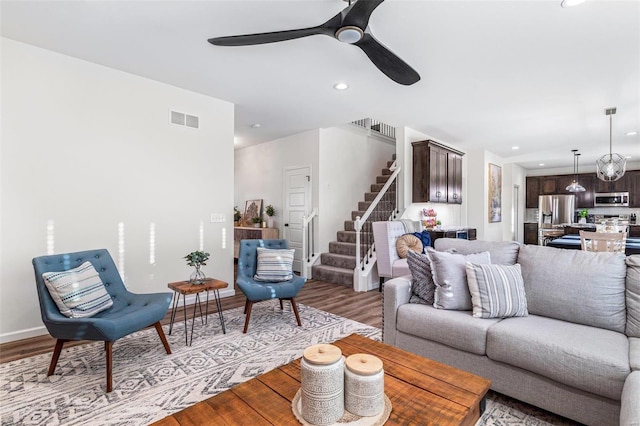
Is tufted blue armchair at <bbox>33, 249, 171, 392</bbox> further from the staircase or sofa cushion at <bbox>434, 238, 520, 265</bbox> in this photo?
the staircase

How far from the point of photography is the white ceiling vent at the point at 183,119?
4035 mm

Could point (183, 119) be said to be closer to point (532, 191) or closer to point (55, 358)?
point (55, 358)

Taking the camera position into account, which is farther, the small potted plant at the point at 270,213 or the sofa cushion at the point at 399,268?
the small potted plant at the point at 270,213

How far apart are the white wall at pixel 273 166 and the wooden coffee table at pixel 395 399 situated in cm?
469

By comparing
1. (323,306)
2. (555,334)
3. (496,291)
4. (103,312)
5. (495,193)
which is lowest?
(323,306)

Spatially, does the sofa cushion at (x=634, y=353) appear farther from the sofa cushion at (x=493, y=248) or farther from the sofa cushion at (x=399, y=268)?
the sofa cushion at (x=399, y=268)

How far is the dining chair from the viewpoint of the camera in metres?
3.77

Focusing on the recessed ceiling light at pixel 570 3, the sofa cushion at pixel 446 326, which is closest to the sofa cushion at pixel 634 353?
the sofa cushion at pixel 446 326

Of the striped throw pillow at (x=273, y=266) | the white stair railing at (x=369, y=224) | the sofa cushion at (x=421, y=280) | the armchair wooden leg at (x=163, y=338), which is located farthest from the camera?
the white stair railing at (x=369, y=224)

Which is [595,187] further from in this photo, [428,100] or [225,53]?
[225,53]


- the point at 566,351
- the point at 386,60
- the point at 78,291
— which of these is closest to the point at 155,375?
the point at 78,291

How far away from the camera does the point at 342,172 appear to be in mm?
6520

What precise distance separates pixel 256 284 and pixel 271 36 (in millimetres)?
2263

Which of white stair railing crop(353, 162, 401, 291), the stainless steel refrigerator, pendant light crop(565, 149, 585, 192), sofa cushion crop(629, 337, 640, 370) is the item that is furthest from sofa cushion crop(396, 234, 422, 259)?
the stainless steel refrigerator
